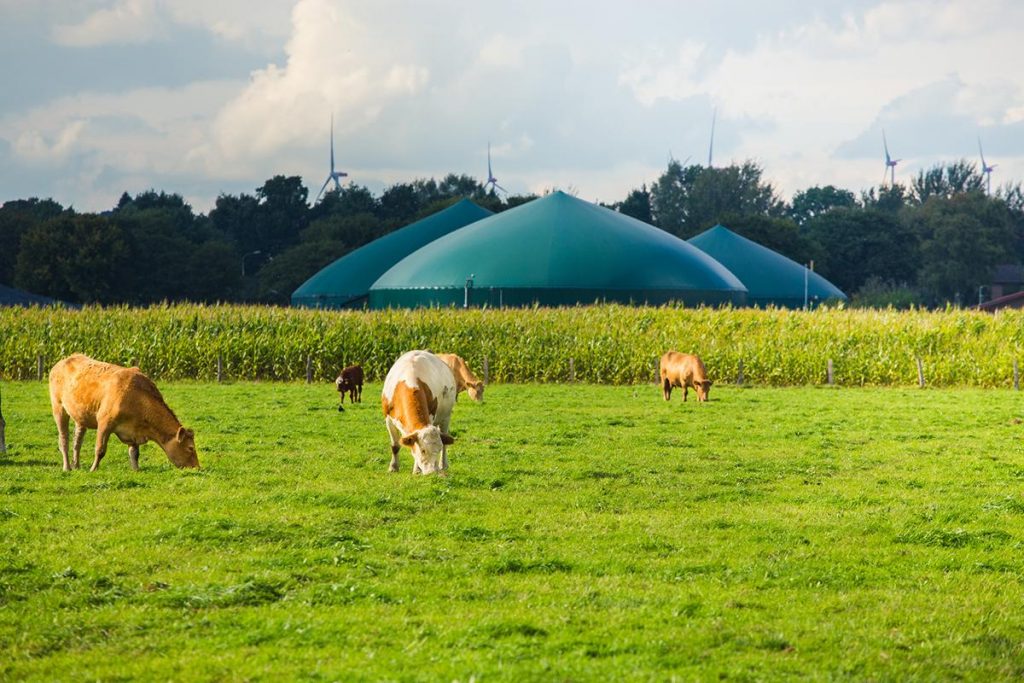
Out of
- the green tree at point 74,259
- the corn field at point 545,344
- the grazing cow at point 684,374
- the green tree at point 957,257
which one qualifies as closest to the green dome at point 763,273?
the green tree at point 957,257

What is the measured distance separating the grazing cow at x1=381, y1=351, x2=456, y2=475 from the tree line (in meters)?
88.1

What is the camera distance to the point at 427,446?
57.7 feet

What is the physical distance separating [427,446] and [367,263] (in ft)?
273

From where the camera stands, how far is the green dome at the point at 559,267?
7425cm

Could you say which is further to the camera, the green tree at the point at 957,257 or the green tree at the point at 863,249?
the green tree at the point at 863,249

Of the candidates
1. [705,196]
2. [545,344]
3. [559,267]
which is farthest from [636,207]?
[545,344]

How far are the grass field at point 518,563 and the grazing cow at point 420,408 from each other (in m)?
0.40

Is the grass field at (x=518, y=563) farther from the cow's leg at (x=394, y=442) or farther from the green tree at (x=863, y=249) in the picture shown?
the green tree at (x=863, y=249)

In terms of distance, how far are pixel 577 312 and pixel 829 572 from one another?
39683 mm

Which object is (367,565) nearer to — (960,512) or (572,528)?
(572,528)

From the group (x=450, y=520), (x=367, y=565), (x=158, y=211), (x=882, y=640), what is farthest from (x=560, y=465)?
(x=158, y=211)

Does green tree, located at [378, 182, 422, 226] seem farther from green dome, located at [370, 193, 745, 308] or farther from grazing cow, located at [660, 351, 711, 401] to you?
grazing cow, located at [660, 351, 711, 401]

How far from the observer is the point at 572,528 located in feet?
46.9

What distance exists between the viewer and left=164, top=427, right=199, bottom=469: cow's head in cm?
1828
